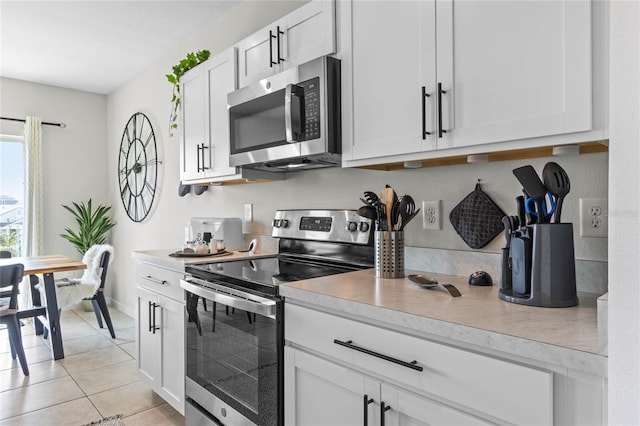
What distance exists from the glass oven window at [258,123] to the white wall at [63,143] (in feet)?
11.4

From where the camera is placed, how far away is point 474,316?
1.01 m

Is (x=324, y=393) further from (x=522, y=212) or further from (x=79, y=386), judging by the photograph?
(x=79, y=386)

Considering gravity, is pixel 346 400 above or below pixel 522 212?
below

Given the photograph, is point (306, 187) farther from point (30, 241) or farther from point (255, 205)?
point (30, 241)

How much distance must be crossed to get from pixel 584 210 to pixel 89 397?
2.80 m

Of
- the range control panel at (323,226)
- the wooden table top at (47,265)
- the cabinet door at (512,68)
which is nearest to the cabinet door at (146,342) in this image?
the range control panel at (323,226)

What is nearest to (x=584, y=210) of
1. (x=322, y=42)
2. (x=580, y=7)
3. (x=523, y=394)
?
(x=580, y=7)

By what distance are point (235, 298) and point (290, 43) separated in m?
1.15

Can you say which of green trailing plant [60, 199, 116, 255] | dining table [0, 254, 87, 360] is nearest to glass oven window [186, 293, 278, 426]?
dining table [0, 254, 87, 360]

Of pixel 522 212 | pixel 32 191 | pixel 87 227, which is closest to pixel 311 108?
pixel 522 212

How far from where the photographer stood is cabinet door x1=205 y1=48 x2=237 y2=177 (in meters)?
2.26

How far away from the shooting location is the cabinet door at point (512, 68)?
103cm

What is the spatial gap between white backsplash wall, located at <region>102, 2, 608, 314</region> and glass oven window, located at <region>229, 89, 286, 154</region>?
1.25ft

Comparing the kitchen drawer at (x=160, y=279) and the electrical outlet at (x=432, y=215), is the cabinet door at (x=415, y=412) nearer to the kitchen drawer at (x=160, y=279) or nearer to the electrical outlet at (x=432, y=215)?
the electrical outlet at (x=432, y=215)
